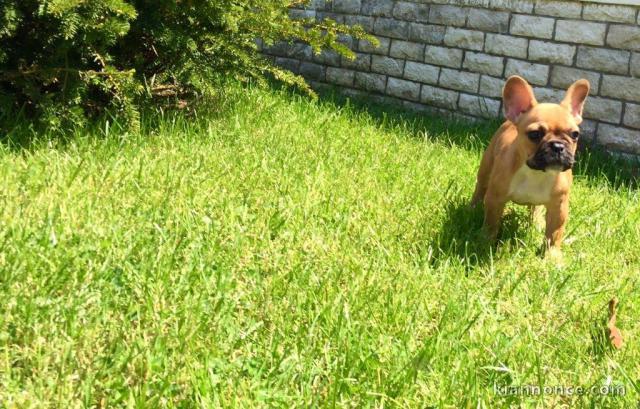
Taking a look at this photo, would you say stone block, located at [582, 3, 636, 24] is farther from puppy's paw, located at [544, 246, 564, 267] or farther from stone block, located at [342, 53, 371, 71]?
puppy's paw, located at [544, 246, 564, 267]

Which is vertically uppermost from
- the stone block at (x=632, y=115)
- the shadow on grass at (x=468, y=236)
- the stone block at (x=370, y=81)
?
the stone block at (x=632, y=115)

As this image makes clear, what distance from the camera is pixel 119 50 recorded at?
180 inches

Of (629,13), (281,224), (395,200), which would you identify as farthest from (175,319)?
(629,13)

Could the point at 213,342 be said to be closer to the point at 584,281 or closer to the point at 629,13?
the point at 584,281

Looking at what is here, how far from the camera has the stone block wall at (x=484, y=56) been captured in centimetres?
586

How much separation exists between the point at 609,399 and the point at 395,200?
194 centimetres

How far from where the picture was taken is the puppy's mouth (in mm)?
3080

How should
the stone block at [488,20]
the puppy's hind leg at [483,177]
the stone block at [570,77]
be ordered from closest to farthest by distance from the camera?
the puppy's hind leg at [483,177], the stone block at [570,77], the stone block at [488,20]

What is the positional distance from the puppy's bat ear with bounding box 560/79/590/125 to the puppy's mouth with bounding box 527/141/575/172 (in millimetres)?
459

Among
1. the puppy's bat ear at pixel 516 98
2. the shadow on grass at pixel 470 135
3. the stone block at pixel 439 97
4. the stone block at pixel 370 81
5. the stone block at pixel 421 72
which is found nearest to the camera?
the puppy's bat ear at pixel 516 98

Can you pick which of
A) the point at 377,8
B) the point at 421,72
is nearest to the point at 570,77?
the point at 421,72

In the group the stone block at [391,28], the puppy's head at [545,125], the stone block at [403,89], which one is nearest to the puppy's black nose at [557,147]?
the puppy's head at [545,125]

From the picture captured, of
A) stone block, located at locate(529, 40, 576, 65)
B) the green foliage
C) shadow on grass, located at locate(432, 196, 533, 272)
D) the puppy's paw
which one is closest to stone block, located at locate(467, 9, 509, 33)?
stone block, located at locate(529, 40, 576, 65)

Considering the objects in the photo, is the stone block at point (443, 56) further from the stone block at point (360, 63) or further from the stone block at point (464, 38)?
the stone block at point (360, 63)
